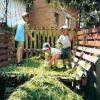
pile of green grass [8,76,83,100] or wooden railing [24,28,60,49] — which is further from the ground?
wooden railing [24,28,60,49]

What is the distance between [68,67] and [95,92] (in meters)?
1.27

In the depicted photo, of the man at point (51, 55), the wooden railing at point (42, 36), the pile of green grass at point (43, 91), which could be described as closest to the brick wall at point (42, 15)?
the wooden railing at point (42, 36)

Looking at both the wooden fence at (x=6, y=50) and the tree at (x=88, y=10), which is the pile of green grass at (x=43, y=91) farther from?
the tree at (x=88, y=10)

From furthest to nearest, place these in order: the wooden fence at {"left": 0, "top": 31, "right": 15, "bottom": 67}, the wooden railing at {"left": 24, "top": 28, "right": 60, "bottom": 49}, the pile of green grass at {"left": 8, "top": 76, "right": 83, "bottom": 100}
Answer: the wooden railing at {"left": 24, "top": 28, "right": 60, "bottom": 49}, the wooden fence at {"left": 0, "top": 31, "right": 15, "bottom": 67}, the pile of green grass at {"left": 8, "top": 76, "right": 83, "bottom": 100}

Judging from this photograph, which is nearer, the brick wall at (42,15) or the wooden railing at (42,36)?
the wooden railing at (42,36)

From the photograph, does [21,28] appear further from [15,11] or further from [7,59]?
[15,11]

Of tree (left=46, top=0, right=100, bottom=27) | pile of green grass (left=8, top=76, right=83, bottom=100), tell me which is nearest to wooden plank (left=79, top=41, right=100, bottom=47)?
tree (left=46, top=0, right=100, bottom=27)

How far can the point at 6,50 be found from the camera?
13969mm

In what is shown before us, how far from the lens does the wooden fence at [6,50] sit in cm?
1324

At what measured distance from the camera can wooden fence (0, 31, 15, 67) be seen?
13242 mm

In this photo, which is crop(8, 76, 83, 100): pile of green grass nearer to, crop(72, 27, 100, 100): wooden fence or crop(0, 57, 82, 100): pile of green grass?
crop(0, 57, 82, 100): pile of green grass

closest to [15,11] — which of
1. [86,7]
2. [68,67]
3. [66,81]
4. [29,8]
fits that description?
[29,8]

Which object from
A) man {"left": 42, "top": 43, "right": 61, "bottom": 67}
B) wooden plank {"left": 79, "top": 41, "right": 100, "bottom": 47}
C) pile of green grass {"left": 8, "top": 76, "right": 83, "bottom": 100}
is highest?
wooden plank {"left": 79, "top": 41, "right": 100, "bottom": 47}

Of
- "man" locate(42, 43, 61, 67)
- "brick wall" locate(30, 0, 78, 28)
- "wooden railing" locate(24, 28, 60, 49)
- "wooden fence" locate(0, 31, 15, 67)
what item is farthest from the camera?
"brick wall" locate(30, 0, 78, 28)
